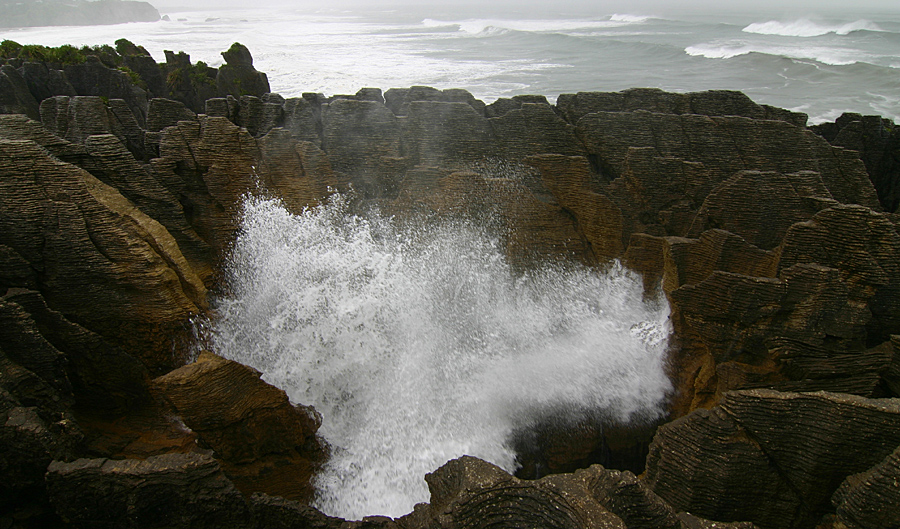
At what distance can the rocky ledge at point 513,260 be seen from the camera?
4191mm

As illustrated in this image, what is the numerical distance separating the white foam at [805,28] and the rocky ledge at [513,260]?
123 ft

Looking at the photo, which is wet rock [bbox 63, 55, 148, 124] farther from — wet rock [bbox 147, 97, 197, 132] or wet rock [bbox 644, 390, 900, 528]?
wet rock [bbox 644, 390, 900, 528]

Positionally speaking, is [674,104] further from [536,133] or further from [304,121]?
[304,121]

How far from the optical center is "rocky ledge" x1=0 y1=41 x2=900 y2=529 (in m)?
4.19

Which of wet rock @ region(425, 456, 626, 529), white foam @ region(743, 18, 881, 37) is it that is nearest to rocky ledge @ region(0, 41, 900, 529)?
wet rock @ region(425, 456, 626, 529)

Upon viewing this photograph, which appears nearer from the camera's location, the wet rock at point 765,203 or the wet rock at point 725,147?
the wet rock at point 765,203

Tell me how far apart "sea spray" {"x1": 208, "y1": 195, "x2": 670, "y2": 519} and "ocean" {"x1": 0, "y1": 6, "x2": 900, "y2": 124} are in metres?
14.3

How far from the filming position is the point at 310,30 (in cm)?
4653

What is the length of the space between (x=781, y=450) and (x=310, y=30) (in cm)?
4996

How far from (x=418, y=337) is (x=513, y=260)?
1589 mm

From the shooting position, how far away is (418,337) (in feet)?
21.8

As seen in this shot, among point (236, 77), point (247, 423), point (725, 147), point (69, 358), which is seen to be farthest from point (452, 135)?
point (236, 77)

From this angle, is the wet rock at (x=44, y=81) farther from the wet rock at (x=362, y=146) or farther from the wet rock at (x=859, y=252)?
the wet rock at (x=859, y=252)

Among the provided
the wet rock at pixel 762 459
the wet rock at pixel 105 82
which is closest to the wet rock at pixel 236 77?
the wet rock at pixel 105 82
